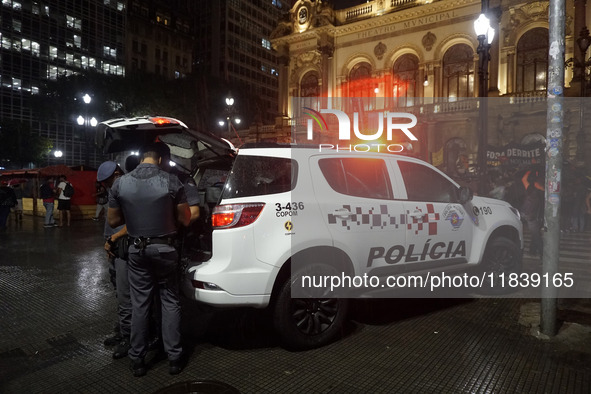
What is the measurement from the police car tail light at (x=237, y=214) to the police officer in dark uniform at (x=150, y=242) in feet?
1.05

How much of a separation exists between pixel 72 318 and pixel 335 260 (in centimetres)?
324

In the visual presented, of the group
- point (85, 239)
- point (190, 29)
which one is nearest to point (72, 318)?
point (85, 239)

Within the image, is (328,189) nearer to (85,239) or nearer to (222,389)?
(222,389)

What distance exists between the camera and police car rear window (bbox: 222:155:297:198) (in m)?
3.56

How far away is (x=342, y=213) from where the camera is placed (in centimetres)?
381

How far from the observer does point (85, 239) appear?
36.8 ft

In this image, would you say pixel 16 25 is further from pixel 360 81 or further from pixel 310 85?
pixel 360 81

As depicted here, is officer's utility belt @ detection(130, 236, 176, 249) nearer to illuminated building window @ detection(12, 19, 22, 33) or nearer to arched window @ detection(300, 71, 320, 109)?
arched window @ detection(300, 71, 320, 109)

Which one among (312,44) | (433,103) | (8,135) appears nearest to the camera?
(433,103)

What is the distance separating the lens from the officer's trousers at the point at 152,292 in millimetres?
3312

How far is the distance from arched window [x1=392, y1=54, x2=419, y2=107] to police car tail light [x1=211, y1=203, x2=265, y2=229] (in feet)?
82.9

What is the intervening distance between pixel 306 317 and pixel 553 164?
9.51ft

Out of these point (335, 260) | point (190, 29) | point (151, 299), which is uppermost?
point (190, 29)

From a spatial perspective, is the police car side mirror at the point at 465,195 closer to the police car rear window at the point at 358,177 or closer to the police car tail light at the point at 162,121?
the police car rear window at the point at 358,177
